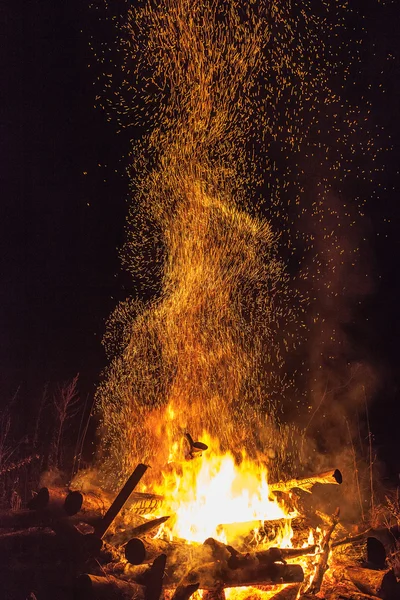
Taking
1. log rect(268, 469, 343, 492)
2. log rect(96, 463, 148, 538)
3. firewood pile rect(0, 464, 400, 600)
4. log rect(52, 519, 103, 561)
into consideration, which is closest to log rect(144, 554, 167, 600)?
firewood pile rect(0, 464, 400, 600)

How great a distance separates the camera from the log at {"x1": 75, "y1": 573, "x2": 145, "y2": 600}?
364 centimetres

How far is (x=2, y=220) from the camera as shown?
44.2ft

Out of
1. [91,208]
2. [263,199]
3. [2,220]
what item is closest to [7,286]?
[2,220]

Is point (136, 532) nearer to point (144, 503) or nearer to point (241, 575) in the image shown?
point (144, 503)

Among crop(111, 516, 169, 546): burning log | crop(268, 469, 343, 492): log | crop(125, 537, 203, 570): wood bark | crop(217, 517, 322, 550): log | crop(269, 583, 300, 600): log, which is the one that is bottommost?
crop(269, 583, 300, 600): log

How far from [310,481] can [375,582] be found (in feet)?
4.25

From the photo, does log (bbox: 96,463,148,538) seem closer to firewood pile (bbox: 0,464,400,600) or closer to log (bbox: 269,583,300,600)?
firewood pile (bbox: 0,464,400,600)

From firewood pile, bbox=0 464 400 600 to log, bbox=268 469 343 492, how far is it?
0.58m

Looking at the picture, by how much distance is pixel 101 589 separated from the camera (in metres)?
3.68

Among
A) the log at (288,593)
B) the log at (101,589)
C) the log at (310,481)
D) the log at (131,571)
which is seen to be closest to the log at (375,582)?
the log at (288,593)

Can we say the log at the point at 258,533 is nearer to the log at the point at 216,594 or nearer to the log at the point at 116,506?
the log at the point at 216,594

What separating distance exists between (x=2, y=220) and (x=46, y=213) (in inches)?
52.7

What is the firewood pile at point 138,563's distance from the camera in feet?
13.2

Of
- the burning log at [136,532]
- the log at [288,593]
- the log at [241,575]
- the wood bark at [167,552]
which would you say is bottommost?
the log at [288,593]
